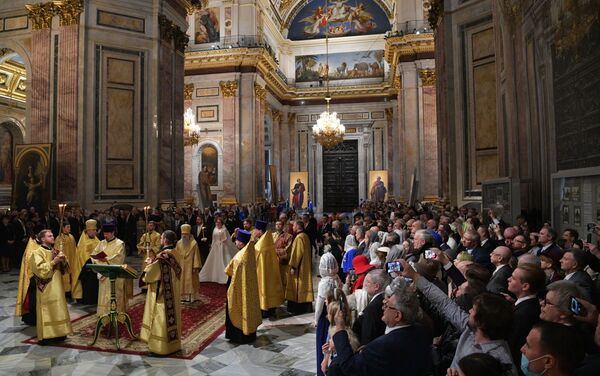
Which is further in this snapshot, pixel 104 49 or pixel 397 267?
pixel 104 49

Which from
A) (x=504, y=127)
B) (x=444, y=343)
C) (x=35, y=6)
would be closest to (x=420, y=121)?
(x=504, y=127)

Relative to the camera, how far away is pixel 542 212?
26.5 ft

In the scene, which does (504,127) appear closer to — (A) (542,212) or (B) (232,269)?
(A) (542,212)

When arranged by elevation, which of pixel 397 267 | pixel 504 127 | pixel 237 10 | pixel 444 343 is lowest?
pixel 444 343

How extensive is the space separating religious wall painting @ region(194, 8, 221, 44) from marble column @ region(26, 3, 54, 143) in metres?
11.1

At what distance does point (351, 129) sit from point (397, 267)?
2877cm

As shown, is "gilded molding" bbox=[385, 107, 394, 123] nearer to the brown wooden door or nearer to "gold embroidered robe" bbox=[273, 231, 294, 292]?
the brown wooden door

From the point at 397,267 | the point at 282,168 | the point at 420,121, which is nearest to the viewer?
the point at 397,267

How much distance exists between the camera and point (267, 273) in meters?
6.96

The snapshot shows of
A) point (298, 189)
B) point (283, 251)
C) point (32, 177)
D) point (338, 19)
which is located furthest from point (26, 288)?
point (338, 19)

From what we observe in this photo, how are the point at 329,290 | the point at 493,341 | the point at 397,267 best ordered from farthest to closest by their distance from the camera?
the point at 329,290, the point at 397,267, the point at 493,341

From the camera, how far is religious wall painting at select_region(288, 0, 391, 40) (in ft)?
98.8

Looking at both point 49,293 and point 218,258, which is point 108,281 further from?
point 218,258

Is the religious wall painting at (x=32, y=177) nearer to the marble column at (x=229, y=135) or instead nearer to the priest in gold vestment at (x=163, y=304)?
the priest in gold vestment at (x=163, y=304)
